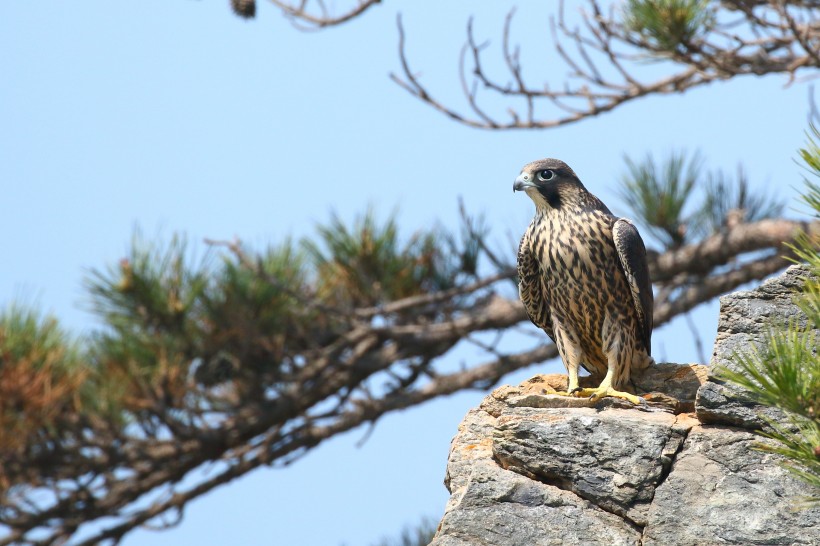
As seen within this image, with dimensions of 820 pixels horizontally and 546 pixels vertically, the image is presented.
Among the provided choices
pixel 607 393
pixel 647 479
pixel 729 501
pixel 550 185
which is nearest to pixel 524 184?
pixel 550 185

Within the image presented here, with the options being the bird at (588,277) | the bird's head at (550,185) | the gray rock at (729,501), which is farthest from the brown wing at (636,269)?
the gray rock at (729,501)

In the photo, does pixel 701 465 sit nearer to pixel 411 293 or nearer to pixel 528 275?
pixel 528 275

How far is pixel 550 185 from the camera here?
5238 millimetres

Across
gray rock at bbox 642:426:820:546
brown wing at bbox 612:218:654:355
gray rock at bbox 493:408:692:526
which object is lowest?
gray rock at bbox 642:426:820:546

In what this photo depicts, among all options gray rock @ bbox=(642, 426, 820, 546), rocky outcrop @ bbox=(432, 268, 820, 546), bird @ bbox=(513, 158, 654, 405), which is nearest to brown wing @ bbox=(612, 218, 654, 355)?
bird @ bbox=(513, 158, 654, 405)

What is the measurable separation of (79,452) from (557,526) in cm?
489

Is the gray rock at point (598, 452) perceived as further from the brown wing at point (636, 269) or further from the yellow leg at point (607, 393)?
the brown wing at point (636, 269)

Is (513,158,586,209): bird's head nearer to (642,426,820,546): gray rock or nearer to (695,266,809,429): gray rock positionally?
(695,266,809,429): gray rock

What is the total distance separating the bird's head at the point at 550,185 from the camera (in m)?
5.23

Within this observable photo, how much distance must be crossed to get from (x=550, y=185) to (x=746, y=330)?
54.0 inches

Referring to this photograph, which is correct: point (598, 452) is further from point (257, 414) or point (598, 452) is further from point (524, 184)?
point (257, 414)

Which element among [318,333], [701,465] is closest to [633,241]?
[701,465]

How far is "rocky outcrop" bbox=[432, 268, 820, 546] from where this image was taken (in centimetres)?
388

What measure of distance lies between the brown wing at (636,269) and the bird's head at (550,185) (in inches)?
9.2
